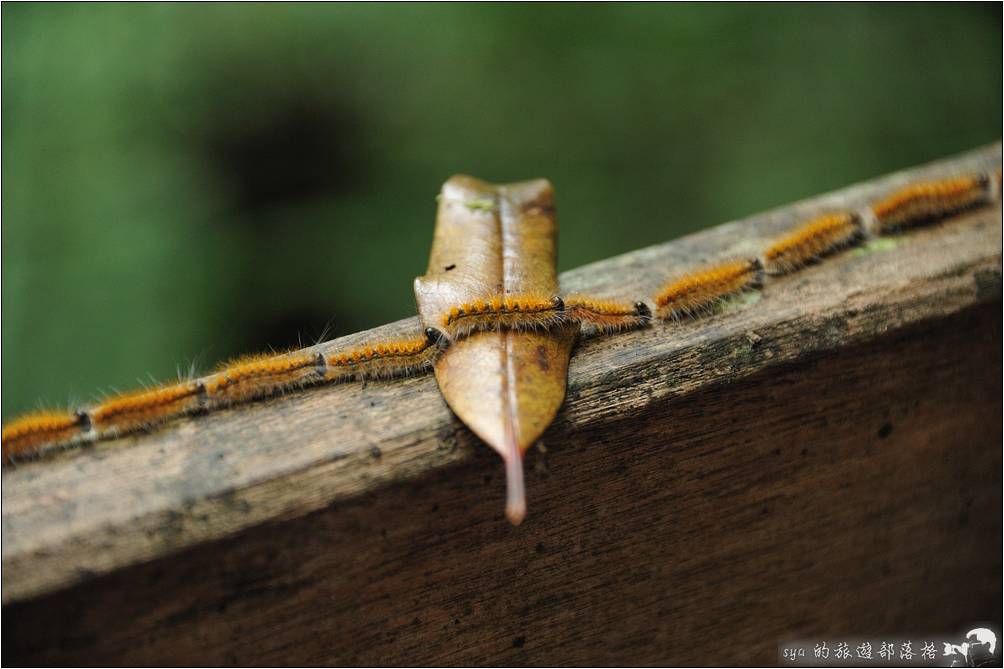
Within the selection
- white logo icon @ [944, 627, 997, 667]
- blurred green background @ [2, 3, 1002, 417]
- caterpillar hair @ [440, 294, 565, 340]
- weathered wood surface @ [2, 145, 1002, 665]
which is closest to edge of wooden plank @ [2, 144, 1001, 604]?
weathered wood surface @ [2, 145, 1002, 665]

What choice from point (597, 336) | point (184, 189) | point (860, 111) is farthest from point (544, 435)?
point (860, 111)

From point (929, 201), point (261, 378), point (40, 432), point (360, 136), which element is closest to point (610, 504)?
point (261, 378)

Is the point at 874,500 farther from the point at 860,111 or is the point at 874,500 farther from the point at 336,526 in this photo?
the point at 860,111

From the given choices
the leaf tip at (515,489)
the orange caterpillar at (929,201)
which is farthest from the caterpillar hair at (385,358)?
the orange caterpillar at (929,201)

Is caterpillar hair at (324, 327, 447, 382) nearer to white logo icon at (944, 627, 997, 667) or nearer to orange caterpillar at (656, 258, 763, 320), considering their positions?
orange caterpillar at (656, 258, 763, 320)

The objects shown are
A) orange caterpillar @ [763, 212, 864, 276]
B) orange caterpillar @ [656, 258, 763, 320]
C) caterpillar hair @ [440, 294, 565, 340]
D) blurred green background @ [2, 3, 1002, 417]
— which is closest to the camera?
caterpillar hair @ [440, 294, 565, 340]

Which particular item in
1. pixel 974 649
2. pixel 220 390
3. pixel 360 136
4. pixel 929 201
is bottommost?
pixel 974 649

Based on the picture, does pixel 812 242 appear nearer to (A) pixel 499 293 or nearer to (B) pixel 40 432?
(A) pixel 499 293
